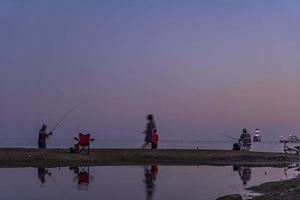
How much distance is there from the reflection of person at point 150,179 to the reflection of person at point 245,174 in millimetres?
4117

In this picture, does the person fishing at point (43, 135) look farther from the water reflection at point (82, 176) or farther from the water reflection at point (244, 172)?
the water reflection at point (244, 172)

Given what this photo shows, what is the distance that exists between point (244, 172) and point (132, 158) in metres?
7.75

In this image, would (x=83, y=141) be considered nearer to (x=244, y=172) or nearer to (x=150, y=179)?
(x=244, y=172)

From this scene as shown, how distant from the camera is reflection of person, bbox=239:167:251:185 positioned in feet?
90.6

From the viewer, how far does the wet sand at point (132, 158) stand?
3288 cm

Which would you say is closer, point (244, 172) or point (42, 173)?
point (42, 173)

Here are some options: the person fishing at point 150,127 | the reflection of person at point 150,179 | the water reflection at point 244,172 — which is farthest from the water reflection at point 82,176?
the water reflection at point 244,172

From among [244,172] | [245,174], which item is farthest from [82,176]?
[244,172]

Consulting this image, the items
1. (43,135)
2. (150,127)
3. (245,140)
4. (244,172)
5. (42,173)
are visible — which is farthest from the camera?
(245,140)

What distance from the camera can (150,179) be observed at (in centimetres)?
2614

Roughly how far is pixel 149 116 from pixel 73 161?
6505 millimetres

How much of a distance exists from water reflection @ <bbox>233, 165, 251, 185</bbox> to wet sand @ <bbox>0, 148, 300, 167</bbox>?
267 centimetres

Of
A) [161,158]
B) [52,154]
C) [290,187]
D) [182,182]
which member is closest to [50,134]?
[52,154]

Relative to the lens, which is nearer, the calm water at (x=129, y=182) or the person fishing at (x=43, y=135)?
the calm water at (x=129, y=182)
